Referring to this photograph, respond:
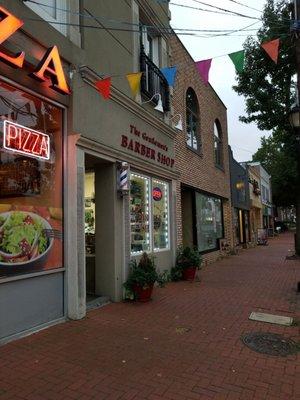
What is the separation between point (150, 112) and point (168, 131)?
4.24 feet

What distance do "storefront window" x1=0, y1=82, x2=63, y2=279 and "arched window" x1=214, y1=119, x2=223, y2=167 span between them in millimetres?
11911

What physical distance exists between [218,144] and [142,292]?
11843 mm

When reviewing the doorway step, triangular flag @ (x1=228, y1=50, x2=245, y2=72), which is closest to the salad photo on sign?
the doorway step

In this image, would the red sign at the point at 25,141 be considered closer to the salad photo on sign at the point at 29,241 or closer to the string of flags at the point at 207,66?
the salad photo on sign at the point at 29,241

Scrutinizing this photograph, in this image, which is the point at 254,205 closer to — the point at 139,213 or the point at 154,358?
the point at 139,213

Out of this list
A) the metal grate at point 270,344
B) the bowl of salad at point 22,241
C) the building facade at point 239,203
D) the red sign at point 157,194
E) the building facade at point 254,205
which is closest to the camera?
the metal grate at point 270,344

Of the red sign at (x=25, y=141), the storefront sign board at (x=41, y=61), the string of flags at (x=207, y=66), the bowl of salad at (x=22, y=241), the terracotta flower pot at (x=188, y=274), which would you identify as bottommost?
the terracotta flower pot at (x=188, y=274)

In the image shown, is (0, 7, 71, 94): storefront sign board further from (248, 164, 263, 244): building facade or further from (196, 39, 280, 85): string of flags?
(248, 164, 263, 244): building facade

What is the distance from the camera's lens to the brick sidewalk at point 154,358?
3.97 m

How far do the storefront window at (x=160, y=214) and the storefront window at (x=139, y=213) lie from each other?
0.44 m

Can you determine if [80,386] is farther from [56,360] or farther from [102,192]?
[102,192]

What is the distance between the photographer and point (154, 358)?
484 centimetres

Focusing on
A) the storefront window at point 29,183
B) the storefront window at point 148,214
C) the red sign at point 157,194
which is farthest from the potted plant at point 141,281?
the red sign at point 157,194

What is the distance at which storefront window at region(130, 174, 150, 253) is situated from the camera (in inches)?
358
